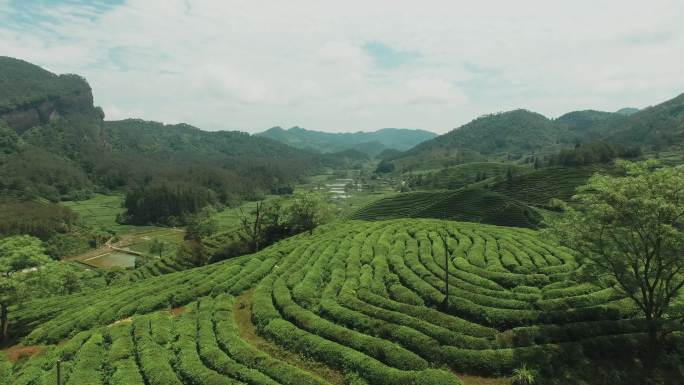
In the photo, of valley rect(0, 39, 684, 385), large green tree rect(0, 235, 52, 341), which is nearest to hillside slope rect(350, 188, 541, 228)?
valley rect(0, 39, 684, 385)

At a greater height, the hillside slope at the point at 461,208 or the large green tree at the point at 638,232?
the large green tree at the point at 638,232

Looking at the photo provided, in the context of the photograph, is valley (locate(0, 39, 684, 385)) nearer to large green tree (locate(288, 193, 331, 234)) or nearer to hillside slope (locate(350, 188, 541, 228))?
large green tree (locate(288, 193, 331, 234))

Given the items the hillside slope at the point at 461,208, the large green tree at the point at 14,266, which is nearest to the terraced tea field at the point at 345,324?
the large green tree at the point at 14,266

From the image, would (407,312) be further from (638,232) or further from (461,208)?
(461,208)

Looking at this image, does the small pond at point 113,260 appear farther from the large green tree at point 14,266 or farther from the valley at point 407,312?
the large green tree at point 14,266

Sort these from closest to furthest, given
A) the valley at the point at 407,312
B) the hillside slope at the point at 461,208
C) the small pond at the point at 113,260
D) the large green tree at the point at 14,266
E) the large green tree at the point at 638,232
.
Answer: the large green tree at the point at 638,232 → the valley at the point at 407,312 → the large green tree at the point at 14,266 → the hillside slope at the point at 461,208 → the small pond at the point at 113,260
